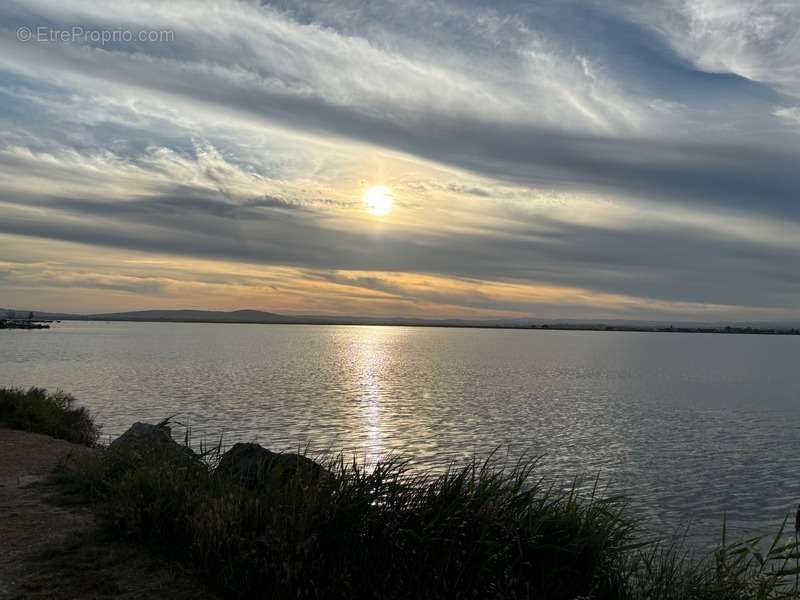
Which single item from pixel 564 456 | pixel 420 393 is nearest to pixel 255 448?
pixel 564 456

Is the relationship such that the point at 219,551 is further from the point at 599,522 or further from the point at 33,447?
the point at 33,447

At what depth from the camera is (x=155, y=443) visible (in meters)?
14.5

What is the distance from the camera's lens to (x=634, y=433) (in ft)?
110

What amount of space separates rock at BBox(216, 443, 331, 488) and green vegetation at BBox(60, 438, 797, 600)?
0.36m

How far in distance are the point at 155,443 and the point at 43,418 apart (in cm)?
1130

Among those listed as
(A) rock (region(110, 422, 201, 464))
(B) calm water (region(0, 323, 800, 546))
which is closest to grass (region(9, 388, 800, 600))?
(A) rock (region(110, 422, 201, 464))

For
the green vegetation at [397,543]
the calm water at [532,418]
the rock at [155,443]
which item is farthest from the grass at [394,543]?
the calm water at [532,418]

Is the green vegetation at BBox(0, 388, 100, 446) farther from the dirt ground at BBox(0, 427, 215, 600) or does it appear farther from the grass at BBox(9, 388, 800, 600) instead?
the grass at BBox(9, 388, 800, 600)

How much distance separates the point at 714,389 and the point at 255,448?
183 ft

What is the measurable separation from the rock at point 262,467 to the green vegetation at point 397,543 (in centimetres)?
36

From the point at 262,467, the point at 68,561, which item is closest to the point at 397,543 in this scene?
the point at 262,467

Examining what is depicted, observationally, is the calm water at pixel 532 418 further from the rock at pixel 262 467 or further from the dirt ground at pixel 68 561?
the dirt ground at pixel 68 561

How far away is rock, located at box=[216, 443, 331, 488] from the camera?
33.6ft

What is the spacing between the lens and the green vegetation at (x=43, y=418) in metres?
22.4
